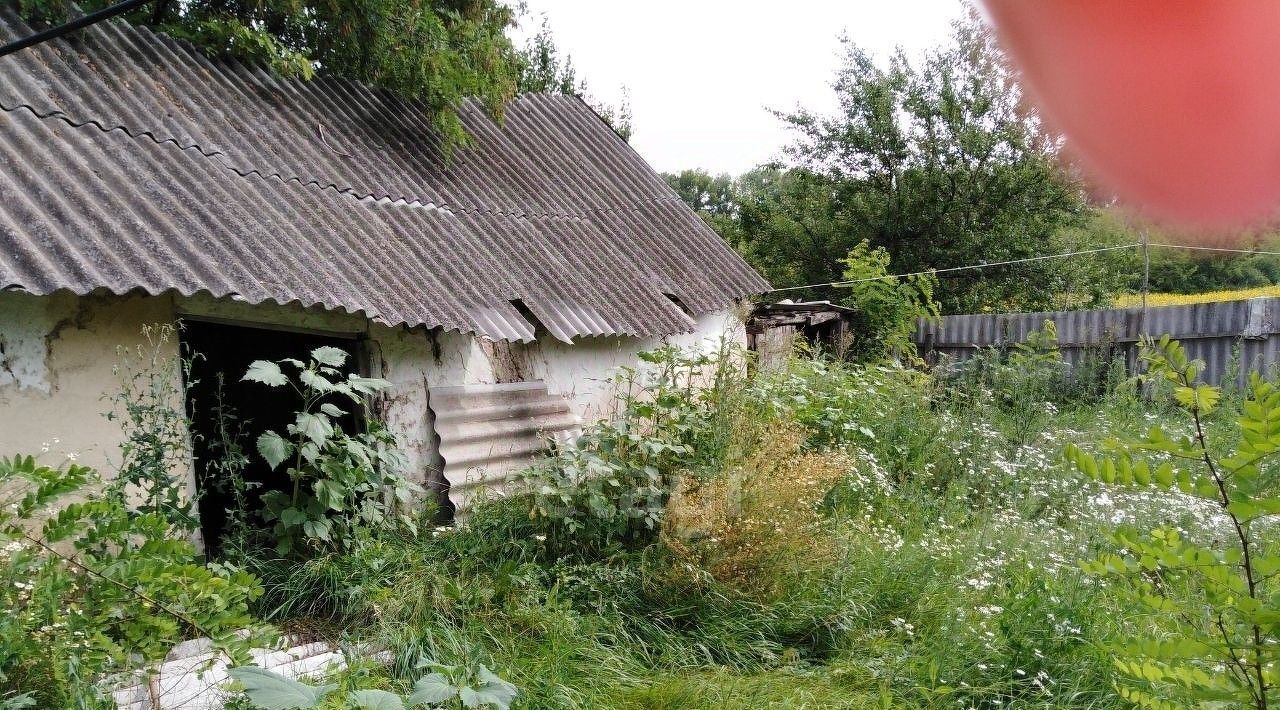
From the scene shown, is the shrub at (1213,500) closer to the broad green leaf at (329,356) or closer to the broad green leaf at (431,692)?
the broad green leaf at (431,692)

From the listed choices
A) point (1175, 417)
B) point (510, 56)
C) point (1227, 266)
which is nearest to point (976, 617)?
point (1227, 266)

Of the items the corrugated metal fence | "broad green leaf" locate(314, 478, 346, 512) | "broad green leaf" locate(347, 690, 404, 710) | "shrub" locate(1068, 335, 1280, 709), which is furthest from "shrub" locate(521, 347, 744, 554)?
the corrugated metal fence

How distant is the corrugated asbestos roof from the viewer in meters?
4.34

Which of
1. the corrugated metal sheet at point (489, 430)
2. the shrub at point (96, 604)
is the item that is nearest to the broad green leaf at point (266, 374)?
the shrub at point (96, 604)

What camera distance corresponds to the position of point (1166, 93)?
0.66m

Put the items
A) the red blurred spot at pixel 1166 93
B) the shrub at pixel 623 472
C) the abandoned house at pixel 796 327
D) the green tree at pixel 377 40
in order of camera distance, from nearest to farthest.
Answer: the red blurred spot at pixel 1166 93, the shrub at pixel 623 472, the green tree at pixel 377 40, the abandoned house at pixel 796 327

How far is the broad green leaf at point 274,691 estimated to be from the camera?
207cm

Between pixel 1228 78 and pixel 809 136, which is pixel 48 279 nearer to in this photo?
pixel 1228 78

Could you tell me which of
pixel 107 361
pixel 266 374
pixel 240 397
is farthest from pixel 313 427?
pixel 240 397

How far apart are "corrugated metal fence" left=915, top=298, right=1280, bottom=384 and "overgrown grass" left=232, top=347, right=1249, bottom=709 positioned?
14.9 ft

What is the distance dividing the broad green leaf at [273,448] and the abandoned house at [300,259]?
0.15 metres

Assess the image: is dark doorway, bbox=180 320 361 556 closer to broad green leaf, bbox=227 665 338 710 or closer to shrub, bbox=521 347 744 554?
shrub, bbox=521 347 744 554

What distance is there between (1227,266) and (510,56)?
8365 millimetres

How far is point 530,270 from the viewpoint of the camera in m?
6.98
